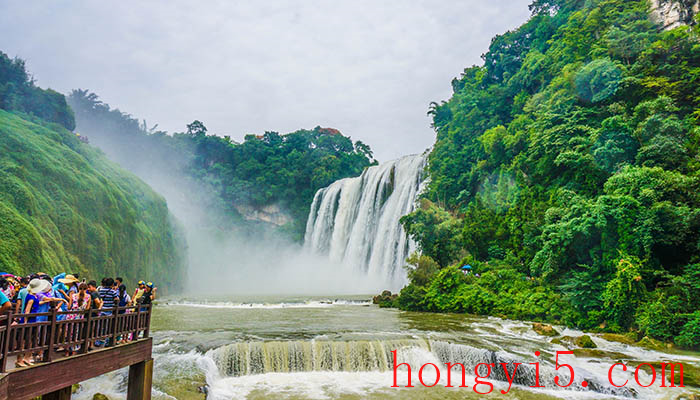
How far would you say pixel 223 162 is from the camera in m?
59.0

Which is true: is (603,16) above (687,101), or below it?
above

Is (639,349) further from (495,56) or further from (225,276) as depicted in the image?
(225,276)

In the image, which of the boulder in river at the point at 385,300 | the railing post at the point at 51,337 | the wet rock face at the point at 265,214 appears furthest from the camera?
the wet rock face at the point at 265,214

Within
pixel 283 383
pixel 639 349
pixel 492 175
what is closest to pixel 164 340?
pixel 283 383

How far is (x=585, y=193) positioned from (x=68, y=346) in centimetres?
1836

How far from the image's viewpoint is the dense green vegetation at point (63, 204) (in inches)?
650

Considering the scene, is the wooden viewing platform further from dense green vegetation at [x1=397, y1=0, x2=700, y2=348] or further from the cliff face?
the cliff face

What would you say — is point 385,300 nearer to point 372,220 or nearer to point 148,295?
point 372,220

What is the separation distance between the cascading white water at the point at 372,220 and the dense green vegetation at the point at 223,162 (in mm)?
11038

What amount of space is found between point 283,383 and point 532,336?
8491 millimetres

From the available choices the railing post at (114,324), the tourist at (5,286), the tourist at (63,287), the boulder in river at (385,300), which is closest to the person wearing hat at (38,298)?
the tourist at (63,287)

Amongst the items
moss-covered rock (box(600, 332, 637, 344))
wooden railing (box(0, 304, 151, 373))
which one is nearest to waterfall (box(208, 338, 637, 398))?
moss-covered rock (box(600, 332, 637, 344))

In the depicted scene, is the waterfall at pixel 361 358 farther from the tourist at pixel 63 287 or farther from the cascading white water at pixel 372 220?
the cascading white water at pixel 372 220

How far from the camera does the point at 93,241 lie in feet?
71.1
